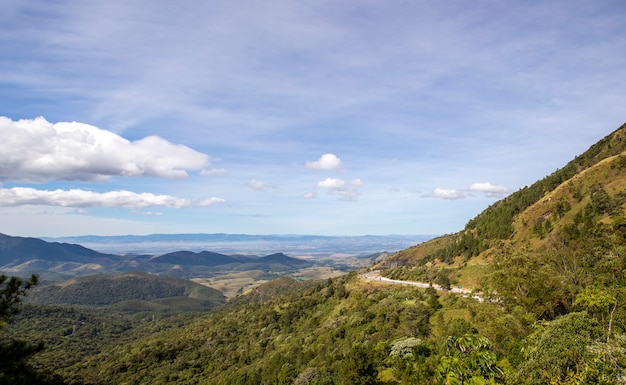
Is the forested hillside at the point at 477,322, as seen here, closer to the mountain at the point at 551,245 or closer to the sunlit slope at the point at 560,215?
the mountain at the point at 551,245

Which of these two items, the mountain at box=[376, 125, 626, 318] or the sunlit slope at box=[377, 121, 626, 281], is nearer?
the mountain at box=[376, 125, 626, 318]

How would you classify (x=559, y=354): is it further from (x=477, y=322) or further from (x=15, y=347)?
(x=15, y=347)

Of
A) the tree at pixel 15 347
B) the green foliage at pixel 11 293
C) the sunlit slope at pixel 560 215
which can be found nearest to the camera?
the tree at pixel 15 347

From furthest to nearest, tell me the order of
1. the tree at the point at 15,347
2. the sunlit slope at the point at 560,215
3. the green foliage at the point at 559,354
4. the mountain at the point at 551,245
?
the sunlit slope at the point at 560,215 → the mountain at the point at 551,245 → the green foliage at the point at 559,354 → the tree at the point at 15,347

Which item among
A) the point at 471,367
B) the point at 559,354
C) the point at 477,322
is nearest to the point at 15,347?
the point at 471,367

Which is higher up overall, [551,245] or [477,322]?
[551,245]

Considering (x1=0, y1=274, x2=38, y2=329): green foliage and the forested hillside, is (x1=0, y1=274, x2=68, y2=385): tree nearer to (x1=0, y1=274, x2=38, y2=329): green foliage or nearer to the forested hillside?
(x1=0, y1=274, x2=38, y2=329): green foliage

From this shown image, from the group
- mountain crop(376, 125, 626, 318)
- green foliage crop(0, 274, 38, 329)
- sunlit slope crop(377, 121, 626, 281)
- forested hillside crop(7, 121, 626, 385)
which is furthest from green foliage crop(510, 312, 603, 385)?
green foliage crop(0, 274, 38, 329)

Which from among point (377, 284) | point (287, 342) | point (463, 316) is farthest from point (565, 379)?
point (287, 342)

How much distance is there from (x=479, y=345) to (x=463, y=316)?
3242 cm

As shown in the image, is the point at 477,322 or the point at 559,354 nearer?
the point at 559,354

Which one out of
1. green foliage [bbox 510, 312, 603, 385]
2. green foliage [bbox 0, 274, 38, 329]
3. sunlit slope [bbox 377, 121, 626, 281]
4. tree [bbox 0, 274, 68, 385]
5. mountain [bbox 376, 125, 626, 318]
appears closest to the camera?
tree [bbox 0, 274, 68, 385]

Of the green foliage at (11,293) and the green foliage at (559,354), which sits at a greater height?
the green foliage at (11,293)

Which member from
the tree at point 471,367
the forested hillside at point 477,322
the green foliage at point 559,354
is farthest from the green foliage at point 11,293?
the green foliage at point 559,354
